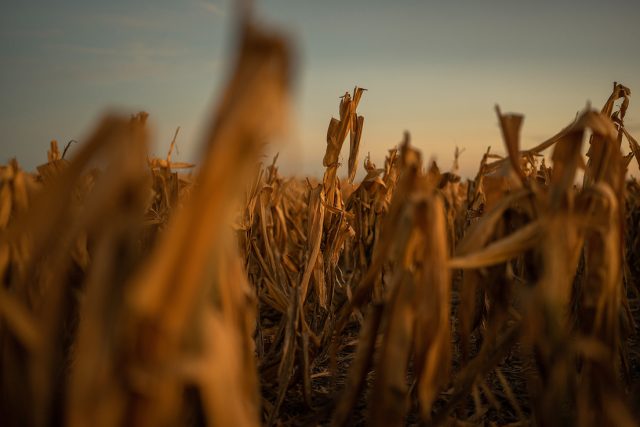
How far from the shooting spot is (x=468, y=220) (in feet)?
10.2

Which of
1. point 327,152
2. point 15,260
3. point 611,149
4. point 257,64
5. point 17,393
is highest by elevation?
point 327,152

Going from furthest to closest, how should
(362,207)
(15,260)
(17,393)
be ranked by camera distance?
(362,207) → (15,260) → (17,393)

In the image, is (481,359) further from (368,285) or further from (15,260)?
(15,260)

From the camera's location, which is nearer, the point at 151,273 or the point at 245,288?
the point at 151,273

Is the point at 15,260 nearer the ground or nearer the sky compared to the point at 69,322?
nearer the sky

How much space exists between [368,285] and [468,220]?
6.49ft

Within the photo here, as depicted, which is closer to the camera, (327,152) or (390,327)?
(390,327)

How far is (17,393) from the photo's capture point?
99cm

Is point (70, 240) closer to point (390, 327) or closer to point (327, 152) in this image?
point (390, 327)

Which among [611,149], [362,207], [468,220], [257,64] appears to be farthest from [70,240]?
[468,220]

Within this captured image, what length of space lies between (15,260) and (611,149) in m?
1.68

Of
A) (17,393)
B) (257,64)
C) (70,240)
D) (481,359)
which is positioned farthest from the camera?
(481,359)

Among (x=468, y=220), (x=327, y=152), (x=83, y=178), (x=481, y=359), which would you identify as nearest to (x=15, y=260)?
(x=83, y=178)

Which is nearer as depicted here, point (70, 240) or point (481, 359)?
point (70, 240)
